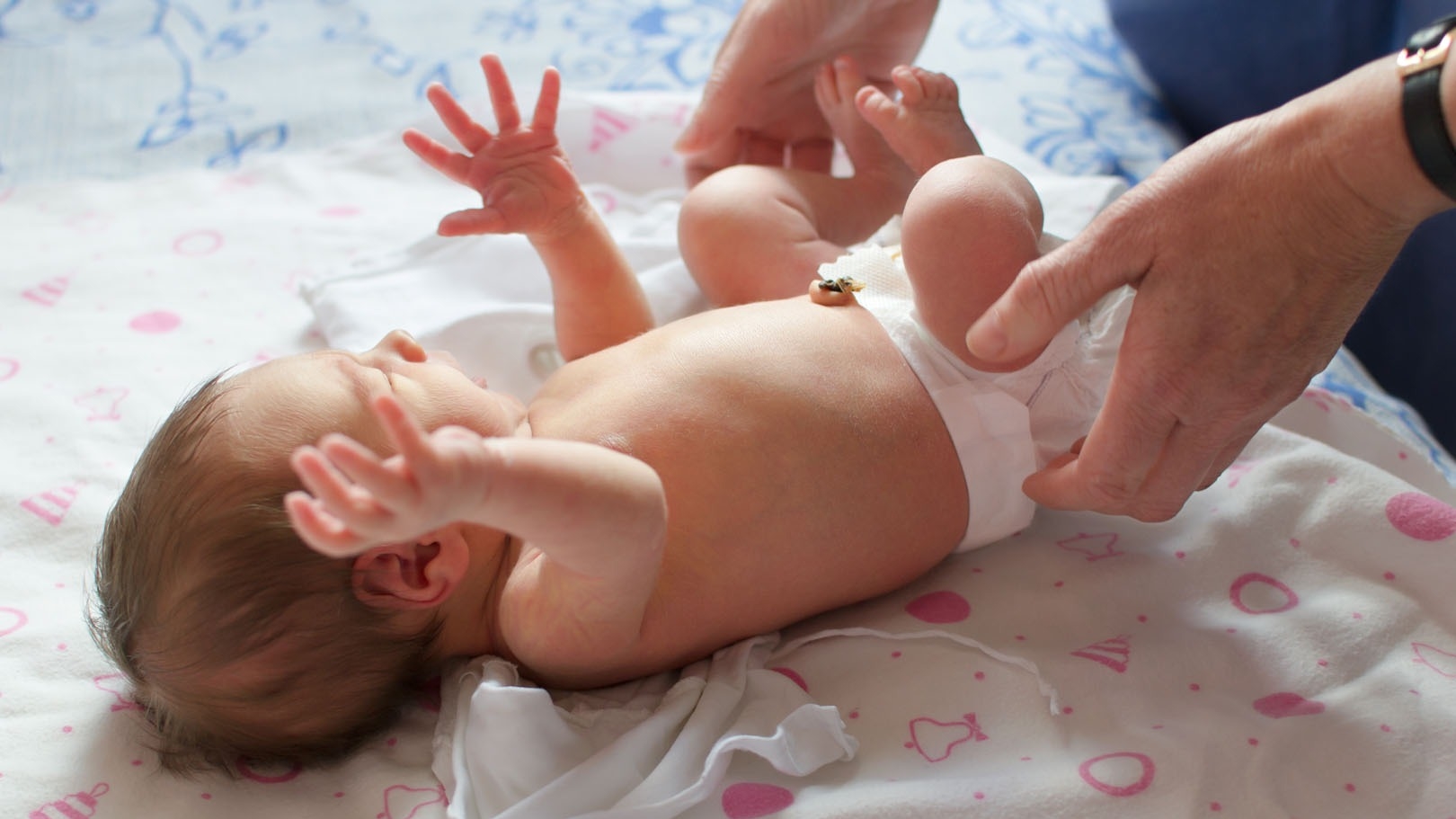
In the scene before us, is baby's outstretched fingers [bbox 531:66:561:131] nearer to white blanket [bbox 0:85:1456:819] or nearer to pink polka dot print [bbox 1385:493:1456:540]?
white blanket [bbox 0:85:1456:819]

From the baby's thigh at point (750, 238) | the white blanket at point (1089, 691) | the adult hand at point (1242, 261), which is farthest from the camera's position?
the baby's thigh at point (750, 238)

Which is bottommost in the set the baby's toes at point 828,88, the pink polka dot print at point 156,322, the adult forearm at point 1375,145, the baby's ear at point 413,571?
the baby's ear at point 413,571

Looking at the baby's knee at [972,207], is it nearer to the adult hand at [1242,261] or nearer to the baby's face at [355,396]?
the adult hand at [1242,261]

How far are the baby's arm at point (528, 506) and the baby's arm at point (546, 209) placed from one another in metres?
0.40

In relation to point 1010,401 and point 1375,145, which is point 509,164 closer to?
point 1010,401

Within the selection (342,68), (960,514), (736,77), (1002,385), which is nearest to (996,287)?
(1002,385)

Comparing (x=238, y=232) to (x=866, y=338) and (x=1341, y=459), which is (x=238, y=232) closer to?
(x=866, y=338)

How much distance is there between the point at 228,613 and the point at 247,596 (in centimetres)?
2

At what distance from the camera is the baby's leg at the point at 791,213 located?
137 centimetres

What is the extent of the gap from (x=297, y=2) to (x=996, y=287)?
73.2 inches

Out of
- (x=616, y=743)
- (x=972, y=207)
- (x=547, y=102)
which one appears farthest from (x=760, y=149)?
(x=616, y=743)

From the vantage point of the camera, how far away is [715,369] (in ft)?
3.74

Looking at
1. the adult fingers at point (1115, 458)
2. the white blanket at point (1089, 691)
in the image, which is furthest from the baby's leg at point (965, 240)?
the white blanket at point (1089, 691)

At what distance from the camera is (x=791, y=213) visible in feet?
4.57
